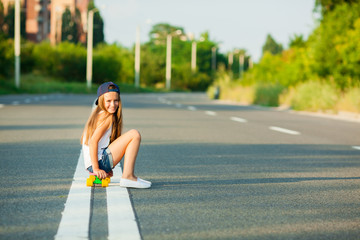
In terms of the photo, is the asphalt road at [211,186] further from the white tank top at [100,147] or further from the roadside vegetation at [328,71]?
the roadside vegetation at [328,71]

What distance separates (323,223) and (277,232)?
1.60ft

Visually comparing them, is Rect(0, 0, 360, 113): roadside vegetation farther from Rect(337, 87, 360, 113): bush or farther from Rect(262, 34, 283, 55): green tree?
Rect(262, 34, 283, 55): green tree

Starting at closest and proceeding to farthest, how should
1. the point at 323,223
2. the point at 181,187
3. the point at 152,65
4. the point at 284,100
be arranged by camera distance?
the point at 323,223 → the point at 181,187 → the point at 284,100 → the point at 152,65

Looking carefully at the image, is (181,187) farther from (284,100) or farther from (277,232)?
(284,100)

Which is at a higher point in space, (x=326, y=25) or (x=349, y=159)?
(x=326, y=25)

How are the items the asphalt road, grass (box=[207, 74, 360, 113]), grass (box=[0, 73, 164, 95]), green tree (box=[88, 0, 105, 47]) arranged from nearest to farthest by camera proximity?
1. the asphalt road
2. grass (box=[207, 74, 360, 113])
3. grass (box=[0, 73, 164, 95])
4. green tree (box=[88, 0, 105, 47])

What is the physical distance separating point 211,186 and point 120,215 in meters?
1.61

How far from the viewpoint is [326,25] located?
28.5m

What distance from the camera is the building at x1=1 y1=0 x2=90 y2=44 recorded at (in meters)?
90.7

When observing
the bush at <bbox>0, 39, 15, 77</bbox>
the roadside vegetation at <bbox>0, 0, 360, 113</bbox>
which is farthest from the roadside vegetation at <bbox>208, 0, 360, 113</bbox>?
the bush at <bbox>0, 39, 15, 77</bbox>

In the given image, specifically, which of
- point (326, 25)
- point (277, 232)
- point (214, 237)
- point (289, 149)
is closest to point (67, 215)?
point (214, 237)

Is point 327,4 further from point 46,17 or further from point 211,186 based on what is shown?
point 46,17

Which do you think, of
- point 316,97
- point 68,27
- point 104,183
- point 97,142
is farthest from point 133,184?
point 68,27

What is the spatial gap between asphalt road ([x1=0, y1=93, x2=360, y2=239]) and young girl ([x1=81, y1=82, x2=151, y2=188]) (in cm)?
24
